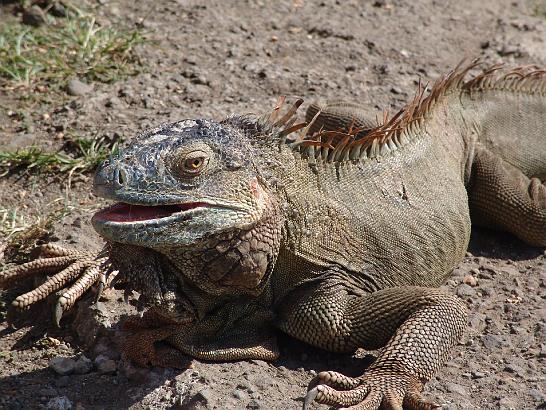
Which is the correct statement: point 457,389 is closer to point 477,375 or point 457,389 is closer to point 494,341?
point 477,375

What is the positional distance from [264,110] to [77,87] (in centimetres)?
142

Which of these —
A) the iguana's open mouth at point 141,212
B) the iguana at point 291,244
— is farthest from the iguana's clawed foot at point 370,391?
the iguana's open mouth at point 141,212

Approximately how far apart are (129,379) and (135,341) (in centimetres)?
18

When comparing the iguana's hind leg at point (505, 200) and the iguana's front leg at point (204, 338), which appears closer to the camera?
the iguana's front leg at point (204, 338)

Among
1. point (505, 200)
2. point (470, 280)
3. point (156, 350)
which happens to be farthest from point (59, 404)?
point (505, 200)

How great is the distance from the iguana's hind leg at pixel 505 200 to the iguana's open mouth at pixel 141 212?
2379mm

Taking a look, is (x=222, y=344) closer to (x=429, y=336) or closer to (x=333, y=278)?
(x=333, y=278)

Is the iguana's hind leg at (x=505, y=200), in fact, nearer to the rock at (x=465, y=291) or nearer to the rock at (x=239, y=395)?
the rock at (x=465, y=291)

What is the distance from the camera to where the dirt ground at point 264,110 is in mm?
4348

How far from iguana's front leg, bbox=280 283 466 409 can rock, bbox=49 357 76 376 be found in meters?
1.06

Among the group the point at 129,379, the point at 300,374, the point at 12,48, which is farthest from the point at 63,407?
the point at 12,48

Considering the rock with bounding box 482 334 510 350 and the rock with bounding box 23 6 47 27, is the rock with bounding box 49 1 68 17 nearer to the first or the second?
the rock with bounding box 23 6 47 27

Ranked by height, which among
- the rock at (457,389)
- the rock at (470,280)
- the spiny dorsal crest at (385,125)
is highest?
the spiny dorsal crest at (385,125)

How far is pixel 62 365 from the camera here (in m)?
4.54
